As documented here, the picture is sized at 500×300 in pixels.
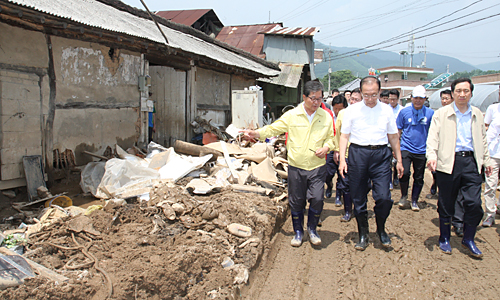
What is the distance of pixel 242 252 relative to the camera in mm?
3732

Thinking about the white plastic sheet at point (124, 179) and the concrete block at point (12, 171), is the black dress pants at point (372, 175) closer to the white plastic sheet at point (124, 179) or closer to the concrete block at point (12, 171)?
the white plastic sheet at point (124, 179)

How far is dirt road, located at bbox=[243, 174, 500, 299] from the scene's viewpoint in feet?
10.2

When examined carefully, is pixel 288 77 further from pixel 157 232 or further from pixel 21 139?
pixel 157 232

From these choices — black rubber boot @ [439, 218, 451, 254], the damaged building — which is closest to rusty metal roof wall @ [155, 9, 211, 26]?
the damaged building

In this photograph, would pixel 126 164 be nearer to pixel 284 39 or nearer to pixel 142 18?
pixel 142 18

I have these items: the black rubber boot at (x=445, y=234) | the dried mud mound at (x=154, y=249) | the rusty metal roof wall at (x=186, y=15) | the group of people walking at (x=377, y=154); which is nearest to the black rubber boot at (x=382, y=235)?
the group of people walking at (x=377, y=154)

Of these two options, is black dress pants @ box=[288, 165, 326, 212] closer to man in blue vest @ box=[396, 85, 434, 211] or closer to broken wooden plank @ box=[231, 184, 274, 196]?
broken wooden plank @ box=[231, 184, 274, 196]

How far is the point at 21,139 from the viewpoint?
5129mm

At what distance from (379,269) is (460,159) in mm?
1658

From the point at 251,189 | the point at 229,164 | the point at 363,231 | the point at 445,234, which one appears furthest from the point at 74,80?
the point at 445,234

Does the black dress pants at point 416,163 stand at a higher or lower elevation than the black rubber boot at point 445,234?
higher

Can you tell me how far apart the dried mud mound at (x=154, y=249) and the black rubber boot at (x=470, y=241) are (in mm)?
2383

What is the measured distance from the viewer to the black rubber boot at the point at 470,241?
3.73 meters

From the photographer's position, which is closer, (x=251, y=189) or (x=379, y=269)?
(x=379, y=269)
